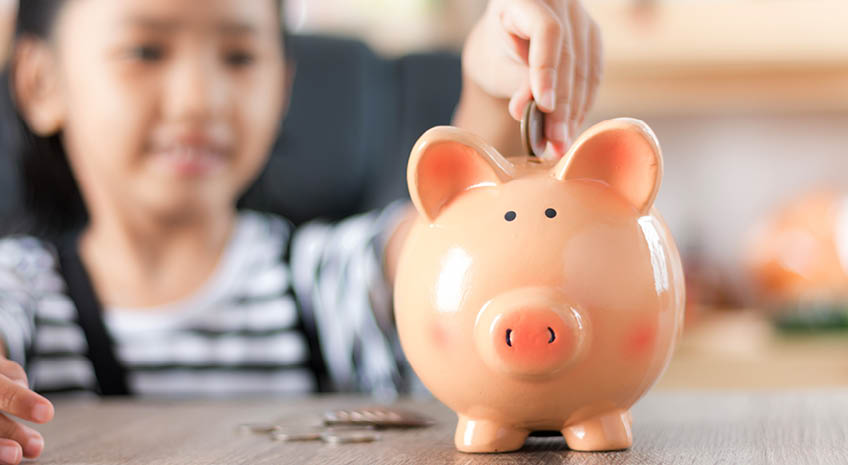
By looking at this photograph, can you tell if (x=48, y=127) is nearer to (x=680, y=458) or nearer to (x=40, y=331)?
(x=40, y=331)

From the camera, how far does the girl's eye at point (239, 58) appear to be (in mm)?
950

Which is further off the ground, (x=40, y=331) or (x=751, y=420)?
(x=751, y=420)

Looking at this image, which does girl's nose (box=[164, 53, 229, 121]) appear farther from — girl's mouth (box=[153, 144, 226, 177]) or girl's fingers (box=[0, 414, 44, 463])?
girl's fingers (box=[0, 414, 44, 463])

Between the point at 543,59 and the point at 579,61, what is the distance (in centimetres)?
7

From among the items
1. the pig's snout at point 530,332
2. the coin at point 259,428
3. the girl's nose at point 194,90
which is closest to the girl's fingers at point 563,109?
the pig's snout at point 530,332

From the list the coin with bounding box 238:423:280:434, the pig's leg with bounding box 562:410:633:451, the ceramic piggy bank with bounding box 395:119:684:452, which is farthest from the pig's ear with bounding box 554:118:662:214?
the coin with bounding box 238:423:280:434

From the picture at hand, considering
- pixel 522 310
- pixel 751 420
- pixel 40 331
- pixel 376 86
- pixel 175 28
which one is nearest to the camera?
pixel 522 310

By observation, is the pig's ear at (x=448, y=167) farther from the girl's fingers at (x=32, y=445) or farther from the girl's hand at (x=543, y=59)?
the girl's fingers at (x=32, y=445)

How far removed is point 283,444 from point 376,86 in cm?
94

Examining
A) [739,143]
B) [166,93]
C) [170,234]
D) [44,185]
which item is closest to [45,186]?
[44,185]

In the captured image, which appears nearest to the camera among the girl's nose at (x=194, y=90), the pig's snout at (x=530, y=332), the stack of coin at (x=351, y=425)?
the pig's snout at (x=530, y=332)

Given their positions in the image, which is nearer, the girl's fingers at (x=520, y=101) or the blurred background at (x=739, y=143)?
the girl's fingers at (x=520, y=101)

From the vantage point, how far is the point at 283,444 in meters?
0.49

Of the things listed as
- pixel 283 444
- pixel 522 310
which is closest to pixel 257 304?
pixel 283 444
